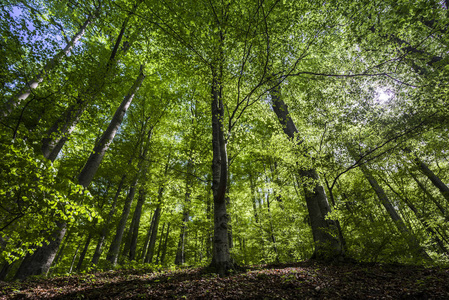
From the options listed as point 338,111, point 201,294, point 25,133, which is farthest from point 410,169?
point 25,133

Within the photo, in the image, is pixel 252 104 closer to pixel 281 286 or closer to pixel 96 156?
pixel 281 286

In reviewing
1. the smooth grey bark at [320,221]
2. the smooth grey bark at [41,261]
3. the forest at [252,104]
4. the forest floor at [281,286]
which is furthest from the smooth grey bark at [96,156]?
the smooth grey bark at [320,221]

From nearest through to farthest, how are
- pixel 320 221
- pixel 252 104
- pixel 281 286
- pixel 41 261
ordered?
pixel 281 286, pixel 41 261, pixel 252 104, pixel 320 221

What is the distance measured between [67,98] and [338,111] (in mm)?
6763

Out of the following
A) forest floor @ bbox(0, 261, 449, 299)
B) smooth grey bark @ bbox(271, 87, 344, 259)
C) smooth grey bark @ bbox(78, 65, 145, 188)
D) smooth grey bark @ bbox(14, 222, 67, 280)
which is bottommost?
forest floor @ bbox(0, 261, 449, 299)

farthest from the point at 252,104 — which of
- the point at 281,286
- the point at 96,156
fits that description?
the point at 96,156

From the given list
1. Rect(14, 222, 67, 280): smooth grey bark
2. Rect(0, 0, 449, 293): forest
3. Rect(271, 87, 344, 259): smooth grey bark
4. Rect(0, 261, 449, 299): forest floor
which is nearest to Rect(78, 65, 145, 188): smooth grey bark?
Rect(0, 0, 449, 293): forest

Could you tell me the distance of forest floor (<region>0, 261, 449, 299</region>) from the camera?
3.02 meters

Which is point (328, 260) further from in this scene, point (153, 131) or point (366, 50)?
point (153, 131)

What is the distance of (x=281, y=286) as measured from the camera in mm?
3449

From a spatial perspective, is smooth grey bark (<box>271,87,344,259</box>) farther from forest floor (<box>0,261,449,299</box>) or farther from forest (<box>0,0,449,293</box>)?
forest floor (<box>0,261,449,299</box>)

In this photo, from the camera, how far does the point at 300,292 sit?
10.4 ft

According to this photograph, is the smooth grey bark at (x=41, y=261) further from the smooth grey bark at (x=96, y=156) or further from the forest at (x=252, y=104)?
the smooth grey bark at (x=96, y=156)

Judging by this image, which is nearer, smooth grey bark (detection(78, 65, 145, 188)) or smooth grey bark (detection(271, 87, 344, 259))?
smooth grey bark (detection(271, 87, 344, 259))
